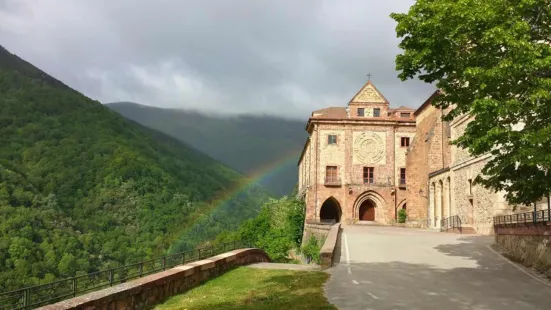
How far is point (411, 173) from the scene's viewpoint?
44.1 meters

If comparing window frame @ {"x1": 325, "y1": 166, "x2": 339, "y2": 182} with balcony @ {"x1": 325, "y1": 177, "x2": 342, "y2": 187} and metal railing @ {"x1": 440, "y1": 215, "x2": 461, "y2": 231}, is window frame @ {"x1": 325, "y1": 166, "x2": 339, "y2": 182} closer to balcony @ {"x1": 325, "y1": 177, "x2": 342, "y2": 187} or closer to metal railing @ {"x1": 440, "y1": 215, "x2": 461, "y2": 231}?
balcony @ {"x1": 325, "y1": 177, "x2": 342, "y2": 187}

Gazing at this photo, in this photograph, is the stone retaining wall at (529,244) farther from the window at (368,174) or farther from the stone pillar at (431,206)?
the window at (368,174)

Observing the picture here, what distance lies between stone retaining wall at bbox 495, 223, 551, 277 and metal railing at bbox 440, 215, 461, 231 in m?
12.8

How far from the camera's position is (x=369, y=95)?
48.4m

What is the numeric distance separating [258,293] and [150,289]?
8.79ft

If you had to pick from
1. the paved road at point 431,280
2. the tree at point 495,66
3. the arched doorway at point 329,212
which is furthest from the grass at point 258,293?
the arched doorway at point 329,212

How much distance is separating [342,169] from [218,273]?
1297 inches

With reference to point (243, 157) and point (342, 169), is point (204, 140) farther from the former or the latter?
point (342, 169)

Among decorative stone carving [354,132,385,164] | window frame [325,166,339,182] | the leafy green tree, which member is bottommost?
the leafy green tree

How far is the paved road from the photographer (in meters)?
10.5

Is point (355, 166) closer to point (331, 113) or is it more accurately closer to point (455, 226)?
point (331, 113)

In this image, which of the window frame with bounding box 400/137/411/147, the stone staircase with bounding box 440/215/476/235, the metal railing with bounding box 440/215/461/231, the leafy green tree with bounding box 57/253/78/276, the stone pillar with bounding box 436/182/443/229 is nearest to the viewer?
the stone staircase with bounding box 440/215/476/235

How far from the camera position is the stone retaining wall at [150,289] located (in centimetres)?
797

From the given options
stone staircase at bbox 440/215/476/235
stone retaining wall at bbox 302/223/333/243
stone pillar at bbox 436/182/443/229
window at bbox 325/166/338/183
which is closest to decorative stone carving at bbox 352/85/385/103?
window at bbox 325/166/338/183
